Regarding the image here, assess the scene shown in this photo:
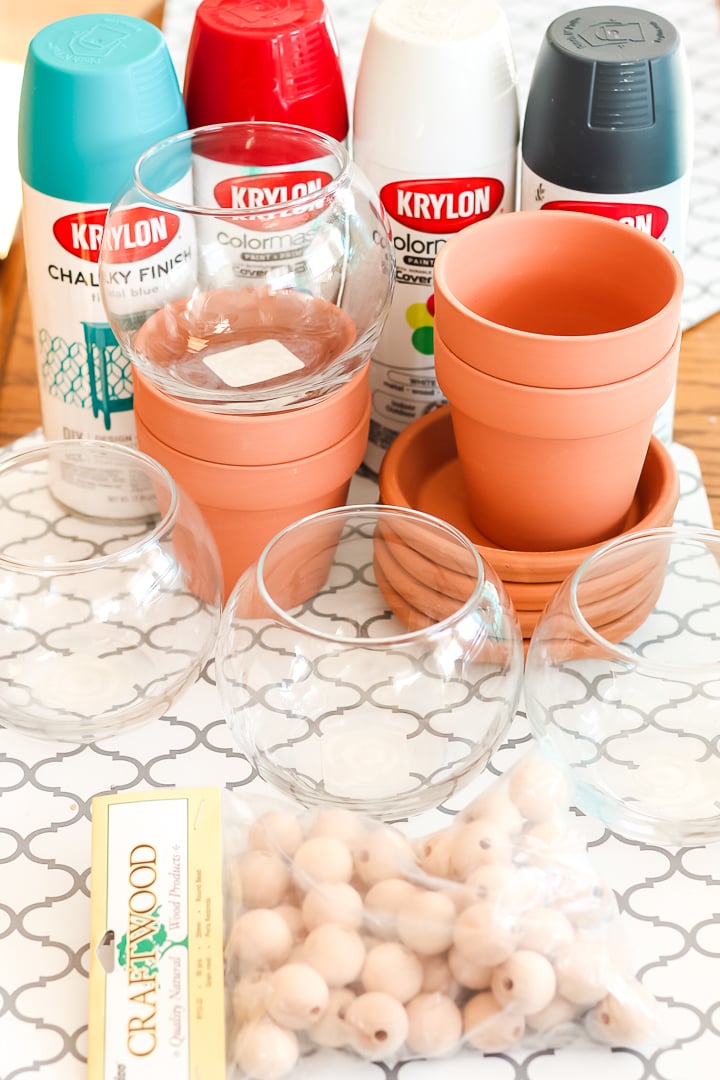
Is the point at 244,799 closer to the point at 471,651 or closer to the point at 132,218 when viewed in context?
the point at 471,651

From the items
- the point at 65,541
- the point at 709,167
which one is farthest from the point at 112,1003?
the point at 709,167

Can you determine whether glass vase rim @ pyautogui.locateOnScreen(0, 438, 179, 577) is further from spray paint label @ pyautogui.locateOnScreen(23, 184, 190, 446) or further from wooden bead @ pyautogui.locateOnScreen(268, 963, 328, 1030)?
wooden bead @ pyautogui.locateOnScreen(268, 963, 328, 1030)

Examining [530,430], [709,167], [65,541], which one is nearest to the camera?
[530,430]

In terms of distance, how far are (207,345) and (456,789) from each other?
231 millimetres

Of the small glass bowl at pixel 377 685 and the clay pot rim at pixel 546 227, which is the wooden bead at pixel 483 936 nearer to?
the small glass bowl at pixel 377 685

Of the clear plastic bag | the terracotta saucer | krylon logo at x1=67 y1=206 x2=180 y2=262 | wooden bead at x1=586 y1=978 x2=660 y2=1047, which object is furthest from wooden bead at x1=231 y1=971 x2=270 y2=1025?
krylon logo at x1=67 y1=206 x2=180 y2=262

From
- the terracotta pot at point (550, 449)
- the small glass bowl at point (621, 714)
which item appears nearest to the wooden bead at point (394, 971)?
the small glass bowl at point (621, 714)

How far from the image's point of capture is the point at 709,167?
901 millimetres

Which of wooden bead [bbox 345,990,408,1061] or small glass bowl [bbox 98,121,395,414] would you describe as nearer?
wooden bead [bbox 345,990,408,1061]

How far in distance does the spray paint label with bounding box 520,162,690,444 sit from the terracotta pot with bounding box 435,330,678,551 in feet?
0.27

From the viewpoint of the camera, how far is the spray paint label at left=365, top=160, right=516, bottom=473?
1.97 feet

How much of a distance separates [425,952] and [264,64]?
1.26 feet

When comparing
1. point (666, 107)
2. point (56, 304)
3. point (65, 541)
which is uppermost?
point (666, 107)

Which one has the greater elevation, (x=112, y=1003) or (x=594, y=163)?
(x=594, y=163)
